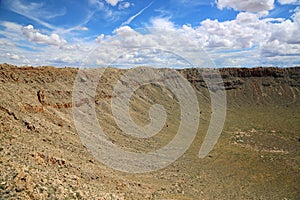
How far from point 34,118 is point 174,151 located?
25.1 m

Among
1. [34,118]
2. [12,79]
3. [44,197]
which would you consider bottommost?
[44,197]

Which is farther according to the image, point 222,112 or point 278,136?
point 222,112

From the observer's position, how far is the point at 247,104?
348 ft

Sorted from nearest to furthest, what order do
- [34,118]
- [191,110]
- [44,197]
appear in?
[44,197], [34,118], [191,110]

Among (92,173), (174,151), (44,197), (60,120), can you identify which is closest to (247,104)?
(174,151)

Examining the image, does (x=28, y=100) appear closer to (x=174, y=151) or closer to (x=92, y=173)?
(x=92, y=173)

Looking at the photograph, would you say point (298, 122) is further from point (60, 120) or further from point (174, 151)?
point (60, 120)

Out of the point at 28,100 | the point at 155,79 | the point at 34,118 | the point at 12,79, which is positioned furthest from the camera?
the point at 155,79

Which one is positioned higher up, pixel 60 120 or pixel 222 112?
pixel 60 120

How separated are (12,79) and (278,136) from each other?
57904mm

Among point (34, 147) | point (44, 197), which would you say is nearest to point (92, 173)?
point (34, 147)

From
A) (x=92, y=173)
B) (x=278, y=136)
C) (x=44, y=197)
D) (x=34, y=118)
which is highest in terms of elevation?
(x=34, y=118)

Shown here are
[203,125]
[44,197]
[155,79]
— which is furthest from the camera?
[155,79]

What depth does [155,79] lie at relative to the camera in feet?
343
